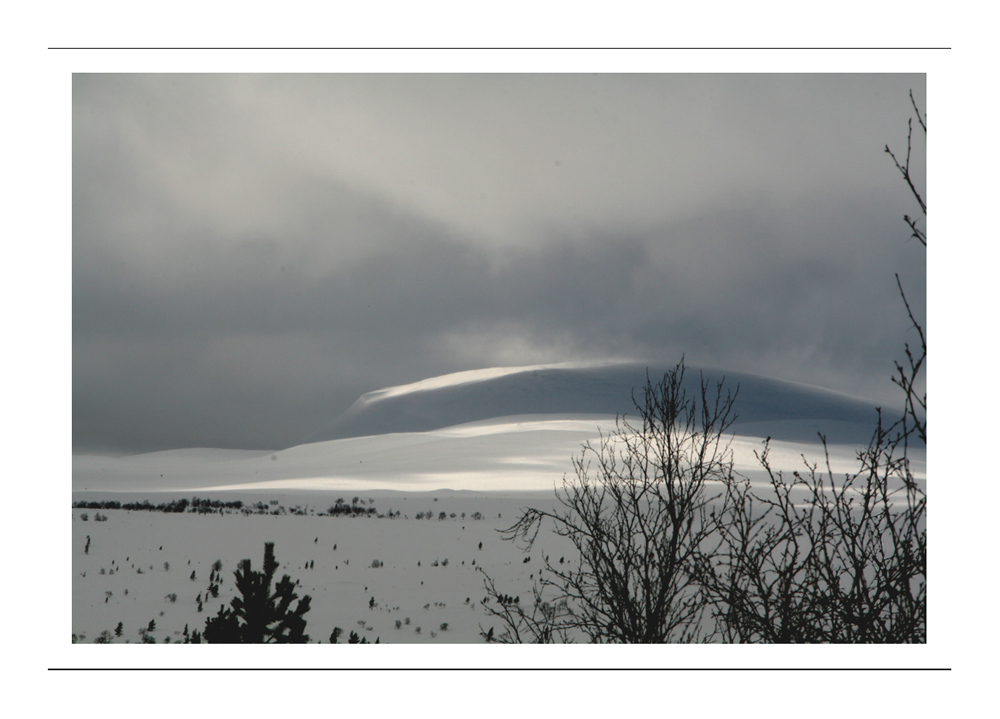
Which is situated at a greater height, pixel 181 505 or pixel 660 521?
pixel 660 521

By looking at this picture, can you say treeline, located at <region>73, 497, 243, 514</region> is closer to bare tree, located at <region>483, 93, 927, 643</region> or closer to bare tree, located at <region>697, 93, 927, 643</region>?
bare tree, located at <region>483, 93, 927, 643</region>

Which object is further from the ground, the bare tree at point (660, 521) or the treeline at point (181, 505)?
the bare tree at point (660, 521)

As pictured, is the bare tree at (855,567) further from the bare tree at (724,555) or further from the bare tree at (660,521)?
the bare tree at (660,521)

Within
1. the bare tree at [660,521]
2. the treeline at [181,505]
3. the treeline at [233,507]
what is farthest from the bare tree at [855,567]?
the treeline at [181,505]

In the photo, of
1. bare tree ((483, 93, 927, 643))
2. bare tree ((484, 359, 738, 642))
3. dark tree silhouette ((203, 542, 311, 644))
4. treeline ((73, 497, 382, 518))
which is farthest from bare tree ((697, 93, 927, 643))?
treeline ((73, 497, 382, 518))

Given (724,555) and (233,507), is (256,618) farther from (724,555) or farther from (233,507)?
(233,507)

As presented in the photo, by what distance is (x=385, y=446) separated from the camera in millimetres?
13039
